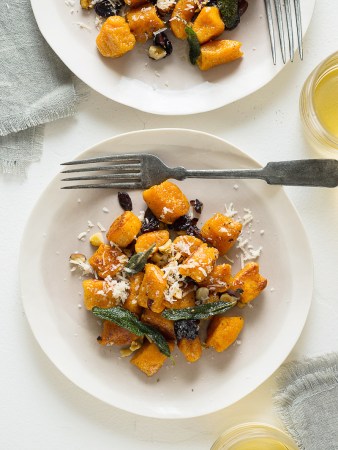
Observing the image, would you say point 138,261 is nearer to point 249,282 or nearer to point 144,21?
point 249,282

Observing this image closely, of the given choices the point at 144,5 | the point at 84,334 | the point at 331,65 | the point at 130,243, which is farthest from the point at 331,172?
the point at 84,334

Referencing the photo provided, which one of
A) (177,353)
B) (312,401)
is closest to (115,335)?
(177,353)

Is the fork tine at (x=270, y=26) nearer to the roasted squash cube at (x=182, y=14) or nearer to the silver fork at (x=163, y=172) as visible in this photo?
the roasted squash cube at (x=182, y=14)

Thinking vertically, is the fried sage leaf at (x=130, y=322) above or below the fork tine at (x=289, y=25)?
below

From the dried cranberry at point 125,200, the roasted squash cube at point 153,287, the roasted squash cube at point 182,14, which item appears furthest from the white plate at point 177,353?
the roasted squash cube at point 182,14

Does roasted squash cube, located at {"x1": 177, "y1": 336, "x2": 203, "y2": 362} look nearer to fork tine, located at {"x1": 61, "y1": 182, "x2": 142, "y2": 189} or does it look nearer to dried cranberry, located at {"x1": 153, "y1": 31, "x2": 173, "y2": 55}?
fork tine, located at {"x1": 61, "y1": 182, "x2": 142, "y2": 189}

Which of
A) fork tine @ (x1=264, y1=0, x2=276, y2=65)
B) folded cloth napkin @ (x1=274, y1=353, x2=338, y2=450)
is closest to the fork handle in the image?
fork tine @ (x1=264, y1=0, x2=276, y2=65)
